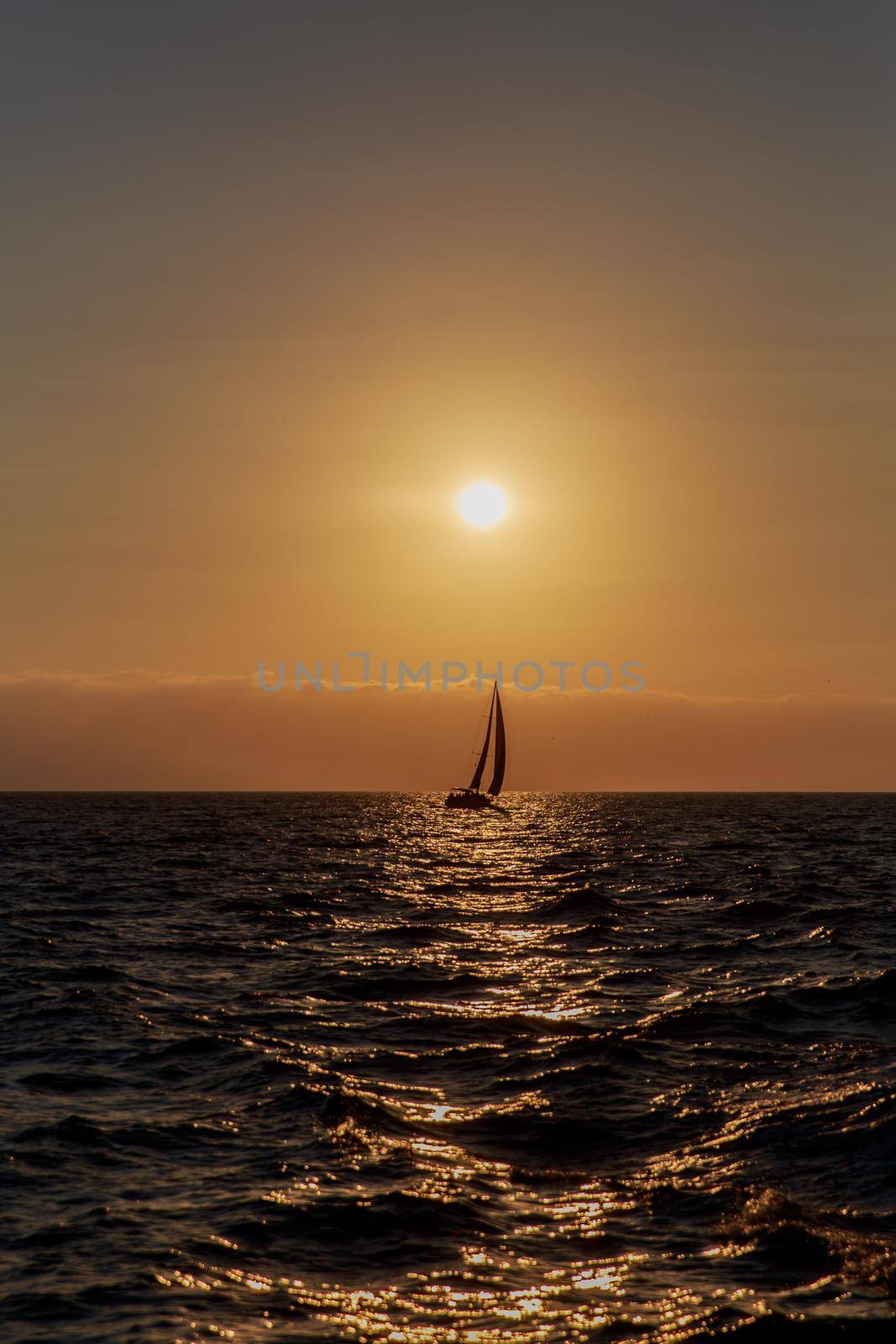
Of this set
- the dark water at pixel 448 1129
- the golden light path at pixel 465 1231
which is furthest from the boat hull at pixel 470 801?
the golden light path at pixel 465 1231

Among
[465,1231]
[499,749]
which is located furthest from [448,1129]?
[499,749]

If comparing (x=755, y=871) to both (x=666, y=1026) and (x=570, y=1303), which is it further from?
(x=570, y=1303)

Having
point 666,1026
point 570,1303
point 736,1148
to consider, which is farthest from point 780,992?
point 570,1303

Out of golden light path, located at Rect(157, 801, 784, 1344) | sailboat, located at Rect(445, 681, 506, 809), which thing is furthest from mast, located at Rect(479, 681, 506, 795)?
golden light path, located at Rect(157, 801, 784, 1344)

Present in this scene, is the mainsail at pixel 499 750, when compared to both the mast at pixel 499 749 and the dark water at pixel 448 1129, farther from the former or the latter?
the dark water at pixel 448 1129

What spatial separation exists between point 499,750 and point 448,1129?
133m

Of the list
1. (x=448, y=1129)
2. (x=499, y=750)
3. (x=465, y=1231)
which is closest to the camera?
(x=465, y=1231)

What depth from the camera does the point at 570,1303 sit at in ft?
35.0

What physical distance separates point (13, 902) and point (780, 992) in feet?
93.8

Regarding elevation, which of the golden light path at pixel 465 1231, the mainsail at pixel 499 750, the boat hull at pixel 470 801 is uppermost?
the mainsail at pixel 499 750

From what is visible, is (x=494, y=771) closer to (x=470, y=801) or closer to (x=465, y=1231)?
(x=470, y=801)

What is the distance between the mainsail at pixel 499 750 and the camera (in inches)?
5822

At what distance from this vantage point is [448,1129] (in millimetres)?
16016

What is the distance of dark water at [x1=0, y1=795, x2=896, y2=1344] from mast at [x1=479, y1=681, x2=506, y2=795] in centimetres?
11029
